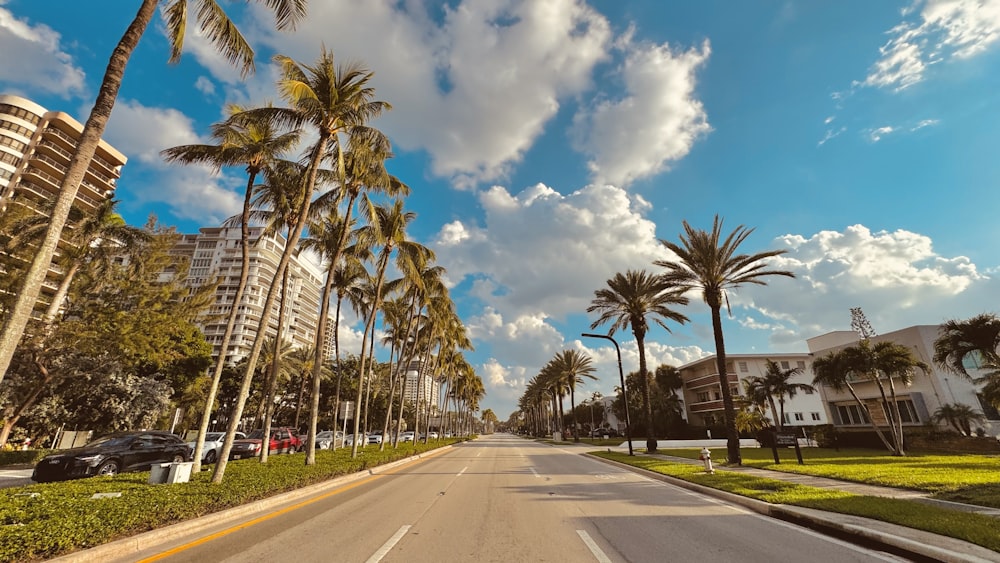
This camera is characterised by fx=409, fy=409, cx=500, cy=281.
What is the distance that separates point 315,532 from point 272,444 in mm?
25785

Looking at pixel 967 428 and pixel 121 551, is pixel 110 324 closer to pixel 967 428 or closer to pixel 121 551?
pixel 121 551

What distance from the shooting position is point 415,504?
32.5 feet

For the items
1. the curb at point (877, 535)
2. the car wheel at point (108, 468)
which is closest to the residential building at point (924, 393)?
the curb at point (877, 535)

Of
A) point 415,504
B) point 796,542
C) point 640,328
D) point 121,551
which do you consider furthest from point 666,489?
point 640,328

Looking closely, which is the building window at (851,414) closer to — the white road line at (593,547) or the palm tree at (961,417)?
the palm tree at (961,417)

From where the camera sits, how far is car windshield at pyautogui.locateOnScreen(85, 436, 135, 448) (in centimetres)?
1425

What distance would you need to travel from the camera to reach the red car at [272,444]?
24.0 meters

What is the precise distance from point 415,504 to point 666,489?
25.1 ft

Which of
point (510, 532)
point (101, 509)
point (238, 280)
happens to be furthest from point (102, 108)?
point (238, 280)

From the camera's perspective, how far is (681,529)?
7227 millimetres

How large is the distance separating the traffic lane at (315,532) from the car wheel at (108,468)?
8.66 metres

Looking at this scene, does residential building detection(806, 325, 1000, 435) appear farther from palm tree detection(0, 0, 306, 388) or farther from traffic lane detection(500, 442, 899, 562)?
palm tree detection(0, 0, 306, 388)

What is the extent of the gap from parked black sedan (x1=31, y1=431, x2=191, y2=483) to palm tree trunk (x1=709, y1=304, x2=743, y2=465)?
78.2 ft

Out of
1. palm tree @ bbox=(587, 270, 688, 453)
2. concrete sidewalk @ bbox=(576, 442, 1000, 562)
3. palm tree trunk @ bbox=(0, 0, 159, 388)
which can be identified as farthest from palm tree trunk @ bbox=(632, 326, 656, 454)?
palm tree trunk @ bbox=(0, 0, 159, 388)
